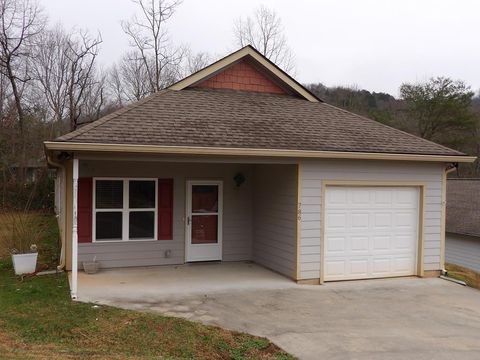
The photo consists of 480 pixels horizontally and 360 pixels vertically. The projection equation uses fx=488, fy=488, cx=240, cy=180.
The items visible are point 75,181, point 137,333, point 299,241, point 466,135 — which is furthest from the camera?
point 466,135

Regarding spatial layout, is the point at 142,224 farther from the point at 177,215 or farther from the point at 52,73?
the point at 52,73

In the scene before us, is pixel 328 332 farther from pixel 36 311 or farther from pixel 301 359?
pixel 36 311

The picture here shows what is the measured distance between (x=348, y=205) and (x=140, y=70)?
2870 cm

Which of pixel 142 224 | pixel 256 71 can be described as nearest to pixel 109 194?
pixel 142 224

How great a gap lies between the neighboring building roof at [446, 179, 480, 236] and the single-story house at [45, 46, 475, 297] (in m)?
11.5

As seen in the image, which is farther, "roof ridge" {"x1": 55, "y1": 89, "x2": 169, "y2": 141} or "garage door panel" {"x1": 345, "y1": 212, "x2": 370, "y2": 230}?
"garage door panel" {"x1": 345, "y1": 212, "x2": 370, "y2": 230}

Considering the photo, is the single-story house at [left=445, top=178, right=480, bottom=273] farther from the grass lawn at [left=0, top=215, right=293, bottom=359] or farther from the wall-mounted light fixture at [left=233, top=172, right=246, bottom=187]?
the grass lawn at [left=0, top=215, right=293, bottom=359]

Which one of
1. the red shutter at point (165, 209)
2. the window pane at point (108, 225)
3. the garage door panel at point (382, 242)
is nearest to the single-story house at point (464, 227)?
the garage door panel at point (382, 242)

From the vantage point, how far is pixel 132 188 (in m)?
10.8

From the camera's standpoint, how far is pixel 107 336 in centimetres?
616

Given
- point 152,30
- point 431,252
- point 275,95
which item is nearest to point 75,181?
point 275,95

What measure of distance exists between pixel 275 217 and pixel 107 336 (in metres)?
5.25

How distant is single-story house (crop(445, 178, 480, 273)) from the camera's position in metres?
20.5

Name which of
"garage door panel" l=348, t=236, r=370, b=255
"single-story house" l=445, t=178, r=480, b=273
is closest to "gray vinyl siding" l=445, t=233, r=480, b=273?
"single-story house" l=445, t=178, r=480, b=273
